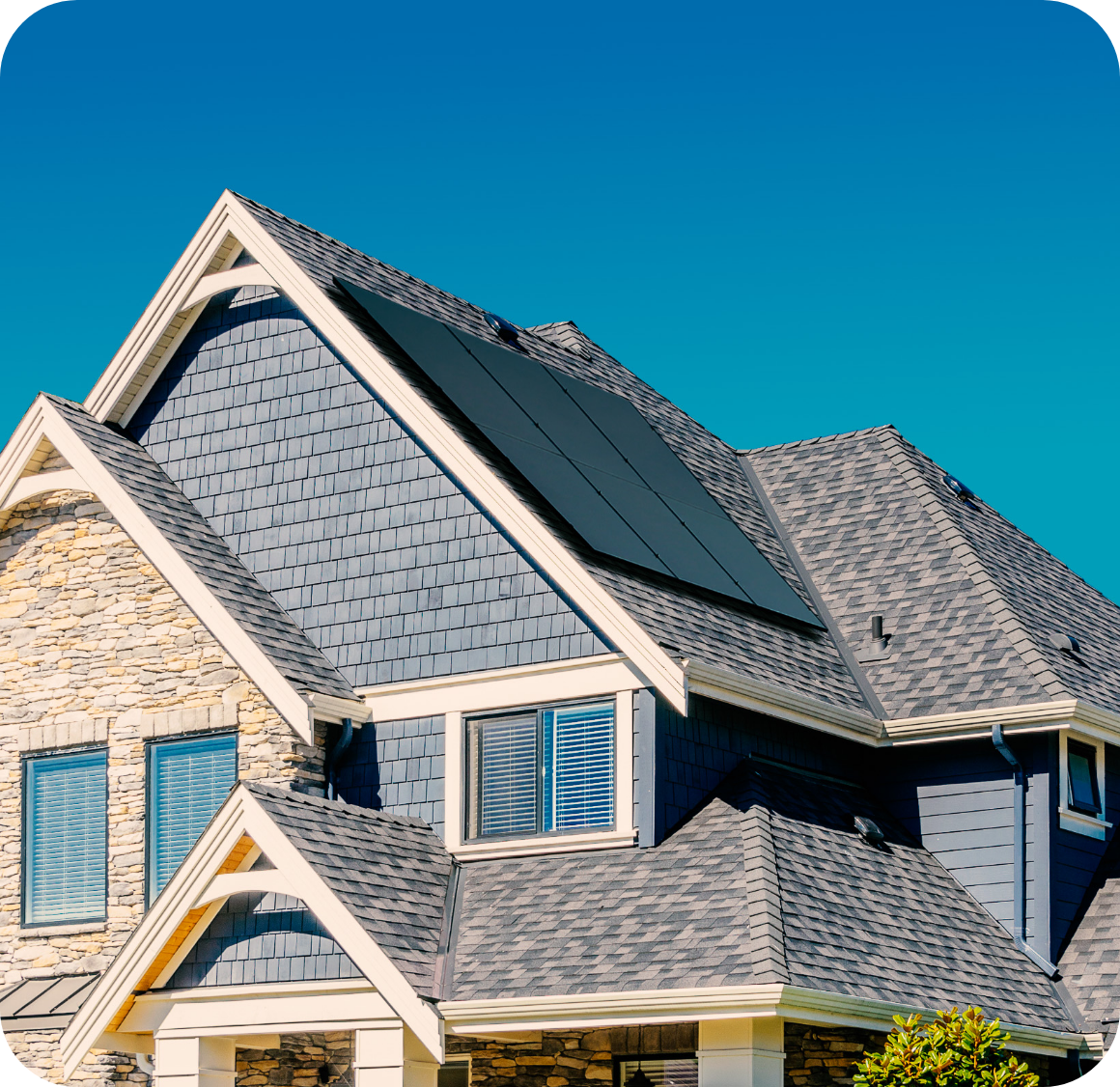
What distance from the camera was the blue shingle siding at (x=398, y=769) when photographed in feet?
55.7

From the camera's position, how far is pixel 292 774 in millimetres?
16625

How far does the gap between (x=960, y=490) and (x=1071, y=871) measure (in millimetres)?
6407

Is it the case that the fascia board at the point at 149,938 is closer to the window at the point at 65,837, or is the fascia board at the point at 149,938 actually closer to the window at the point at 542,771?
the window at the point at 65,837

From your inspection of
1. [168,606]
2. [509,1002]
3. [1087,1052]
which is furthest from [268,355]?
[1087,1052]

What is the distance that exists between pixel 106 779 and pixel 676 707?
602 cm

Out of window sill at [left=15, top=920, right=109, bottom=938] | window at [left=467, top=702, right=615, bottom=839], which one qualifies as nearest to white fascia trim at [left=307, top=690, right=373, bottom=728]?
window at [left=467, top=702, right=615, bottom=839]

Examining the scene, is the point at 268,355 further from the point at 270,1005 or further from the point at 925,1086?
the point at 925,1086

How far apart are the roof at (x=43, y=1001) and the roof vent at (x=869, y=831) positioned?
7448 millimetres

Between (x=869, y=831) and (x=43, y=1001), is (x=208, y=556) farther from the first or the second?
(x=869, y=831)

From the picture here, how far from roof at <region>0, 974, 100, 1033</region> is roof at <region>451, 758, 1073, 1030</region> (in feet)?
12.5

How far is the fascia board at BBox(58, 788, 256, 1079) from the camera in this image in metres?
14.9

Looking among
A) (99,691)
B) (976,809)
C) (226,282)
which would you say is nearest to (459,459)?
(226,282)

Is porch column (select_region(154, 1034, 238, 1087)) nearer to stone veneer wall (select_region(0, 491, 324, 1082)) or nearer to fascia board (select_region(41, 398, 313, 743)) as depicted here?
stone veneer wall (select_region(0, 491, 324, 1082))

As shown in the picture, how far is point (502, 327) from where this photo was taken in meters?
21.3
